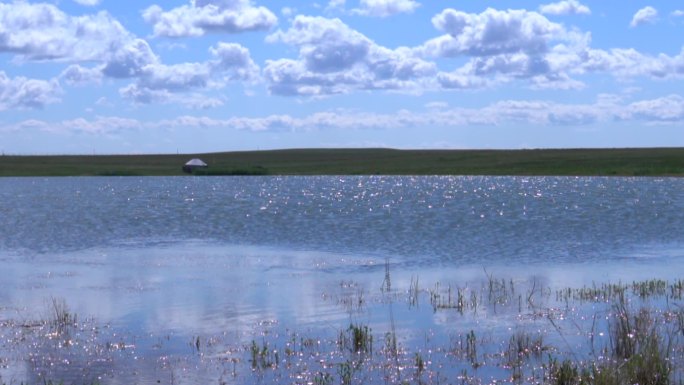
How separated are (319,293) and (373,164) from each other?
400 ft

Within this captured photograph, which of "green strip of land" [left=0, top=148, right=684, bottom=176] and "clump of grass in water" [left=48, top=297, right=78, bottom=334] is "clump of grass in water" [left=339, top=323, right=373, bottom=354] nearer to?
"clump of grass in water" [left=48, top=297, right=78, bottom=334]

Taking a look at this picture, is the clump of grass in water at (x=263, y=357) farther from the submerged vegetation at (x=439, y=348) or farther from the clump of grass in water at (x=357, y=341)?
the clump of grass in water at (x=357, y=341)

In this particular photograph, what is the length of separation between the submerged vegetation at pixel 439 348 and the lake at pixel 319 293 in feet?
0.18

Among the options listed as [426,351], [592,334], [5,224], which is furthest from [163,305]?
[5,224]

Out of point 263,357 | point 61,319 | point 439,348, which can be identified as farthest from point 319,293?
point 263,357

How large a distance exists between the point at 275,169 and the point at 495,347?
405 feet

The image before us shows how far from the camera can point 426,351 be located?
1570 centimetres

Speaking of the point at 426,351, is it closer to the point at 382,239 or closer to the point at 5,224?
the point at 382,239

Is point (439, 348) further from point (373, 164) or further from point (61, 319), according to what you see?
point (373, 164)

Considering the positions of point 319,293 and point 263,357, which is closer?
point 263,357

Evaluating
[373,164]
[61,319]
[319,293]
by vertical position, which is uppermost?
[373,164]

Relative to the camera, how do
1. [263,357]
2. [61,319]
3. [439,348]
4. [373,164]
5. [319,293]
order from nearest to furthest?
[263,357], [439,348], [61,319], [319,293], [373,164]

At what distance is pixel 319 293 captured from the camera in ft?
73.2

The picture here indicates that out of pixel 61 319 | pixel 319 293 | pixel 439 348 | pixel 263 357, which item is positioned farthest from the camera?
pixel 319 293
